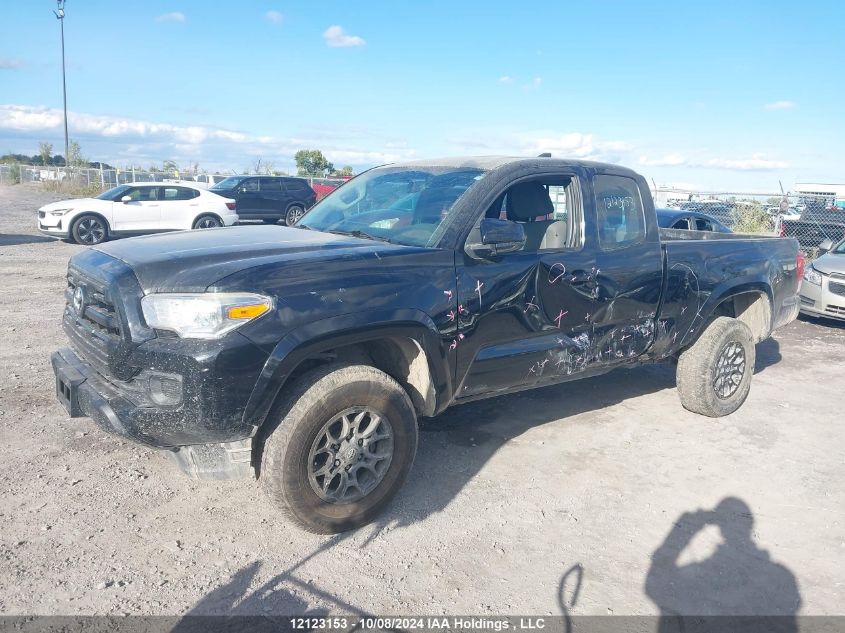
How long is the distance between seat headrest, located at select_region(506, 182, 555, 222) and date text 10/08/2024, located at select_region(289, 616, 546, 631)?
8.60 ft

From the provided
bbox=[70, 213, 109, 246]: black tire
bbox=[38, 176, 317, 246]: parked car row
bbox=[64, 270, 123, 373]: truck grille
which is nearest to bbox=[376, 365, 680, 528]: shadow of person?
bbox=[64, 270, 123, 373]: truck grille

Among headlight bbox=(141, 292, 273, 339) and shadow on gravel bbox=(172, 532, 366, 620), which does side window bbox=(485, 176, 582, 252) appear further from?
shadow on gravel bbox=(172, 532, 366, 620)

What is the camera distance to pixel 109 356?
124 inches

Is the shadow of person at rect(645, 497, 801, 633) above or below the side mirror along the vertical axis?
below

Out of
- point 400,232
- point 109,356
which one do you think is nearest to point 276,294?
point 109,356

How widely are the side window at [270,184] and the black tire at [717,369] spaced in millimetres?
17043

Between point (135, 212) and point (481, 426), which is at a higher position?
point (135, 212)

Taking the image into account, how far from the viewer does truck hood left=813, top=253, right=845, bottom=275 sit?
9.65 meters

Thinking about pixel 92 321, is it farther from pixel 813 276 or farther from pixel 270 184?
pixel 270 184

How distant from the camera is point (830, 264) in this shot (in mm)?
9859

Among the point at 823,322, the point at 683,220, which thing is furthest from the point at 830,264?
the point at 683,220

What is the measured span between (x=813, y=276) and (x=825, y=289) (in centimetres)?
31

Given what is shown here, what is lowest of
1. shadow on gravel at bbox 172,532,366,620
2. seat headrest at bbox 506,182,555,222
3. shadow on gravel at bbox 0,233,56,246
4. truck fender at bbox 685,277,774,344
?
shadow on gravel at bbox 172,532,366,620

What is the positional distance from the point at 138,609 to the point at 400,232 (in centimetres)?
238
